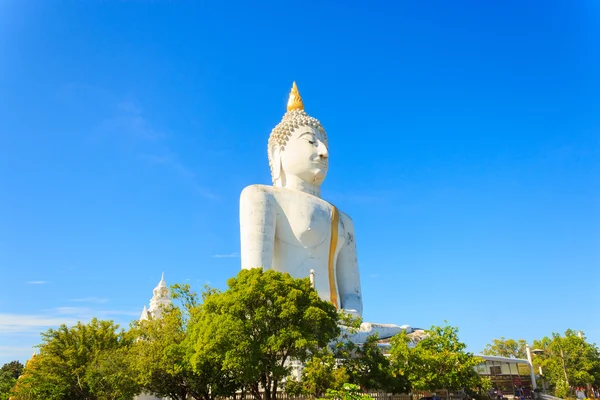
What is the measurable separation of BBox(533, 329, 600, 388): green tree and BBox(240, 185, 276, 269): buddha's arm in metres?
24.7

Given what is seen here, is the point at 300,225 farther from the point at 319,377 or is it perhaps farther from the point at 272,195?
the point at 319,377

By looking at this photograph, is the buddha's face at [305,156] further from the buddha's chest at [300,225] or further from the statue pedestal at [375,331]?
the statue pedestal at [375,331]

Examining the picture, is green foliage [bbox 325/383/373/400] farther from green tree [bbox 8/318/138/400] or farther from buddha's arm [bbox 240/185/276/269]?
green tree [bbox 8/318/138/400]

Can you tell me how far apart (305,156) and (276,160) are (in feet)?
4.81

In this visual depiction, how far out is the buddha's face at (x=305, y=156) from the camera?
67.9ft

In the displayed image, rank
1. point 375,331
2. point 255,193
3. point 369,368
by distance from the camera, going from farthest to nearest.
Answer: point 255,193 < point 375,331 < point 369,368

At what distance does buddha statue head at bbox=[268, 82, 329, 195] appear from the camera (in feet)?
68.0

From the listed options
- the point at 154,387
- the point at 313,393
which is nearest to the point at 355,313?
the point at 313,393

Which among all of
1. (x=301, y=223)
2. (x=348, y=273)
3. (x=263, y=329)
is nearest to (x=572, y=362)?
(x=348, y=273)

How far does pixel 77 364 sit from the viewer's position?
839 inches

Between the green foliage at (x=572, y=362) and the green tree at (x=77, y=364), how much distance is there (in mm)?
27950

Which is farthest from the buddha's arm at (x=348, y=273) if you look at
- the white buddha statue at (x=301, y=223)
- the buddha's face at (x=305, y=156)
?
the buddha's face at (x=305, y=156)

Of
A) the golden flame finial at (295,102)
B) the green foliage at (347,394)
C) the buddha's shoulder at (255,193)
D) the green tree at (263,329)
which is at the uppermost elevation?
the golden flame finial at (295,102)

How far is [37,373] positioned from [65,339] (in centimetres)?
181
